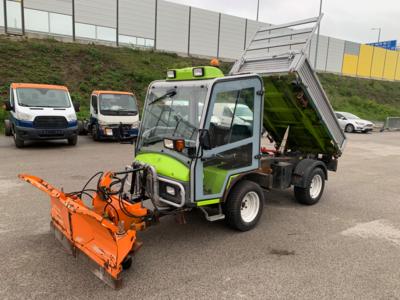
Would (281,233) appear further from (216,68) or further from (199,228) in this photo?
(216,68)

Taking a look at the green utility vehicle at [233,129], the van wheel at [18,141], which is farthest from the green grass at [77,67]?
the green utility vehicle at [233,129]

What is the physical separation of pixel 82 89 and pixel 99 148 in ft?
32.1

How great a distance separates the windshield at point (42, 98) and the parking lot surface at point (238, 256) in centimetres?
538

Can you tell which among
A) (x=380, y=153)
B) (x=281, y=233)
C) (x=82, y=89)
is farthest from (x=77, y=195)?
(x=82, y=89)

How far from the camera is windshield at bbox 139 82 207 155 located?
13.9 ft

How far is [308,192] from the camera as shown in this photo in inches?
241

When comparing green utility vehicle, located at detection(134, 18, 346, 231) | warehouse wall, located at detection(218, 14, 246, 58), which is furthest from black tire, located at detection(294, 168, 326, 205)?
warehouse wall, located at detection(218, 14, 246, 58)

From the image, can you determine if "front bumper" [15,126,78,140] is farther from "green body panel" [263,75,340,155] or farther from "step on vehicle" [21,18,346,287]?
"green body panel" [263,75,340,155]

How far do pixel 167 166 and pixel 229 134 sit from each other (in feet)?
3.07

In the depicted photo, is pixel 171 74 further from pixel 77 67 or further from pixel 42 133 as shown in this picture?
pixel 77 67

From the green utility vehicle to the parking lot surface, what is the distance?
47 centimetres

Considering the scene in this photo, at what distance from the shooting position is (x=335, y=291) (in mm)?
3443

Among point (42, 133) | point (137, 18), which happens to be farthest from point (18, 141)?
point (137, 18)

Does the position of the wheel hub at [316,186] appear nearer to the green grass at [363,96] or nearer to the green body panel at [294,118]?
the green body panel at [294,118]
